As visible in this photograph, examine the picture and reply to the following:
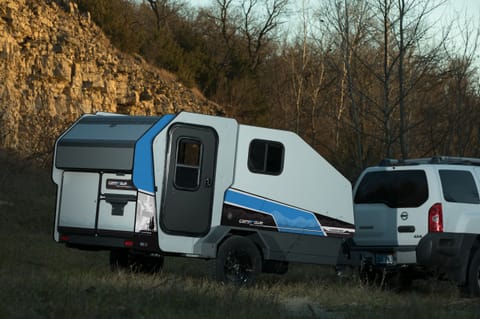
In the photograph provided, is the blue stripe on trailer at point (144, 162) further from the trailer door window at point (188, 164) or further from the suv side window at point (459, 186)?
the suv side window at point (459, 186)

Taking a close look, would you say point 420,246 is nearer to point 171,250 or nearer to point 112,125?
point 171,250

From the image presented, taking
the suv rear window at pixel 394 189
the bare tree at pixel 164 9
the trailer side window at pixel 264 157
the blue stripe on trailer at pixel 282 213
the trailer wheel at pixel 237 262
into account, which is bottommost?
the trailer wheel at pixel 237 262

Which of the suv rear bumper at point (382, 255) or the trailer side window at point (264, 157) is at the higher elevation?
the trailer side window at point (264, 157)

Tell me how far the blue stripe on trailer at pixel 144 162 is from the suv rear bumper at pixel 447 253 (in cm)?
405

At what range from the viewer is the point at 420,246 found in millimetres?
13289

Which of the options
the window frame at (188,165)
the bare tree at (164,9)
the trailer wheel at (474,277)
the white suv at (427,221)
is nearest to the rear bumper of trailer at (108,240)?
the window frame at (188,165)

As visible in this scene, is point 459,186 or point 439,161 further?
point 439,161

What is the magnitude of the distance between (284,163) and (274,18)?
48.0 metres

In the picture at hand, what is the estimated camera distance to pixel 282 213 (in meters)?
13.4

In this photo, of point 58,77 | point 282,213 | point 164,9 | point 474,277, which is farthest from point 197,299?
point 164,9

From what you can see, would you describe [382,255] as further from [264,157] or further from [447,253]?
[264,157]

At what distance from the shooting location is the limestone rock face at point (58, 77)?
38438 millimetres

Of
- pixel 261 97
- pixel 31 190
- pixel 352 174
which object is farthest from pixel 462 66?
pixel 261 97

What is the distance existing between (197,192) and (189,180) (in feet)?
0.67
